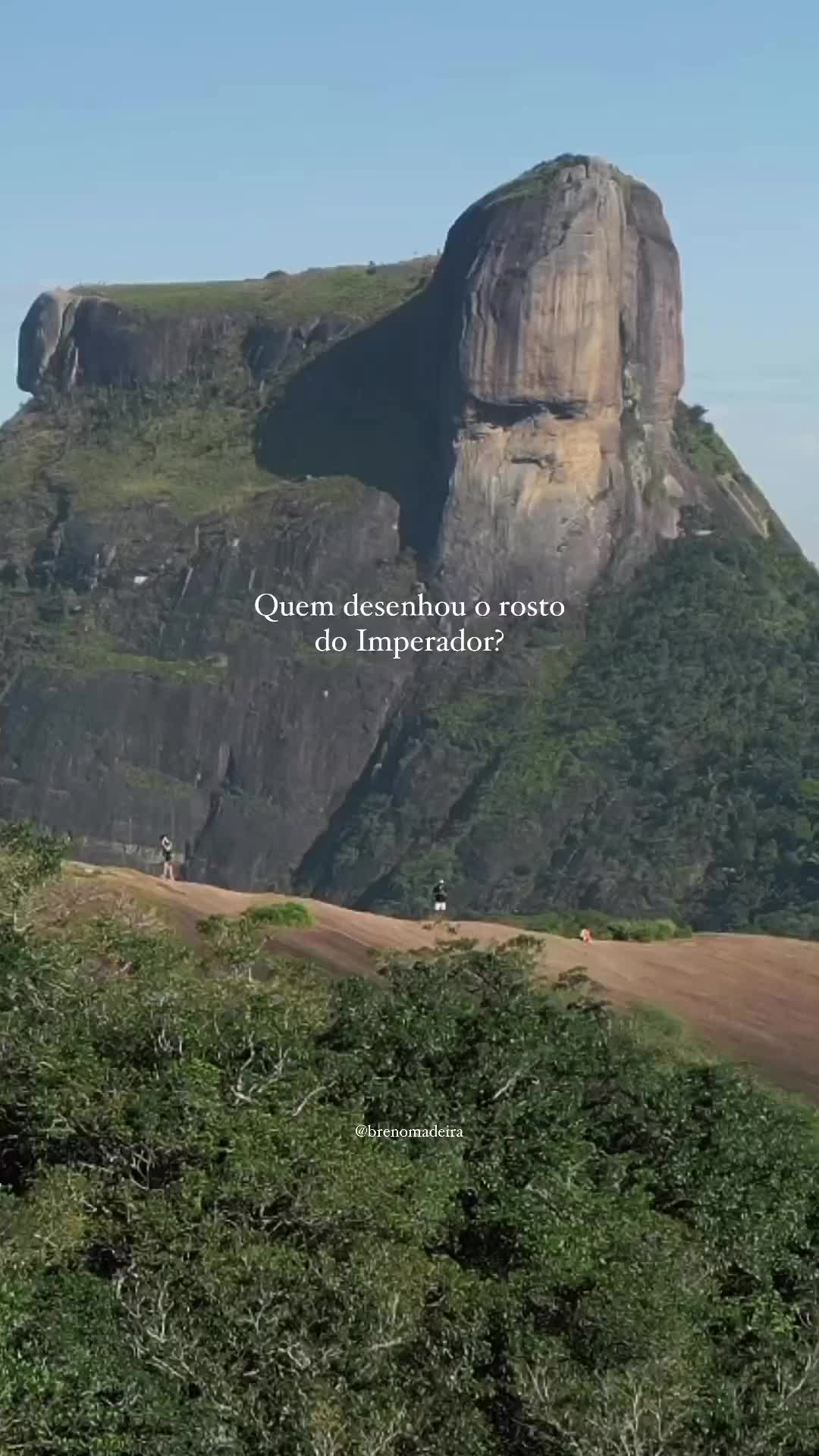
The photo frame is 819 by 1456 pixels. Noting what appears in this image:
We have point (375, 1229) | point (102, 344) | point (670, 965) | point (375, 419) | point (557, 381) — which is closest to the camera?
point (375, 1229)

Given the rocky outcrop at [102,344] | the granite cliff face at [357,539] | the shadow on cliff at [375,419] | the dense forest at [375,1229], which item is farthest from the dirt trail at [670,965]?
the rocky outcrop at [102,344]

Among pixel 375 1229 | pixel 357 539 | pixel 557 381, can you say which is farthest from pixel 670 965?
pixel 357 539

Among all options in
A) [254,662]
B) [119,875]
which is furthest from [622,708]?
[119,875]

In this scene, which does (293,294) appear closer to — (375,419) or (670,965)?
(375,419)

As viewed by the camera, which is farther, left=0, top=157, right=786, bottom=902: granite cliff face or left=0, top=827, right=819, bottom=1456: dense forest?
left=0, top=157, right=786, bottom=902: granite cliff face

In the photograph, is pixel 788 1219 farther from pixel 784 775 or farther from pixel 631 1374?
pixel 784 775

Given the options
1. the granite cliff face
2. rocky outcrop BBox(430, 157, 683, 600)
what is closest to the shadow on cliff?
the granite cliff face

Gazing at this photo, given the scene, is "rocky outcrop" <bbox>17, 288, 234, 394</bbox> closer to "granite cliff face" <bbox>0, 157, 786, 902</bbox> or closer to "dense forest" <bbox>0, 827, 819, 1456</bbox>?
"granite cliff face" <bbox>0, 157, 786, 902</bbox>
